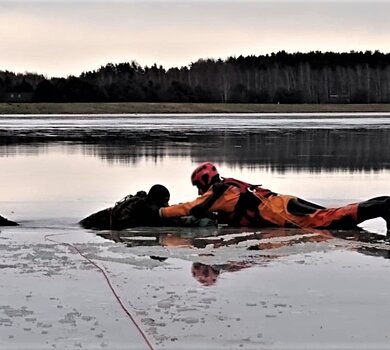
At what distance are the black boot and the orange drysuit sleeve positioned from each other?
1.43 m

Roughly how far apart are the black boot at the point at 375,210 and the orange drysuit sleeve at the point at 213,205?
4.69 feet

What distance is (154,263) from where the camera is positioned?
850cm

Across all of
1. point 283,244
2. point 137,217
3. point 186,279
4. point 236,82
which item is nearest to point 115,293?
point 186,279

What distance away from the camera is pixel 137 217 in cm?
1115

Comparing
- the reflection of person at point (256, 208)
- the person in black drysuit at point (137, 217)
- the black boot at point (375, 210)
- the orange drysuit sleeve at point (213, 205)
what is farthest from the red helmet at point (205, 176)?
the black boot at point (375, 210)

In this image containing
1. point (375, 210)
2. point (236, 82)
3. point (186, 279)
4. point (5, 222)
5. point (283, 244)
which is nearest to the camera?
point (186, 279)

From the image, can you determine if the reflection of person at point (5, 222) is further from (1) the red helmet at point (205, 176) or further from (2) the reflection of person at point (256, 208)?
(1) the red helmet at point (205, 176)

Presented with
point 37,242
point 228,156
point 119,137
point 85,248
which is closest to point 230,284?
point 85,248

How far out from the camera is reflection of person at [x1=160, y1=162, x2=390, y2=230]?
35.5ft

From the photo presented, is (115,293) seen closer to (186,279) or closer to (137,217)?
(186,279)

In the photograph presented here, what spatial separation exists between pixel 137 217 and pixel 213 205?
90 cm

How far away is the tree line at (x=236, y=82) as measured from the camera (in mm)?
105438

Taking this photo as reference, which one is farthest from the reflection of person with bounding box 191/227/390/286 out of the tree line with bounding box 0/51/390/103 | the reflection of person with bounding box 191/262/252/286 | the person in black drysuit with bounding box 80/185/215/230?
the tree line with bounding box 0/51/390/103

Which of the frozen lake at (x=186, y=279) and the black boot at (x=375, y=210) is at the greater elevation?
the black boot at (x=375, y=210)
